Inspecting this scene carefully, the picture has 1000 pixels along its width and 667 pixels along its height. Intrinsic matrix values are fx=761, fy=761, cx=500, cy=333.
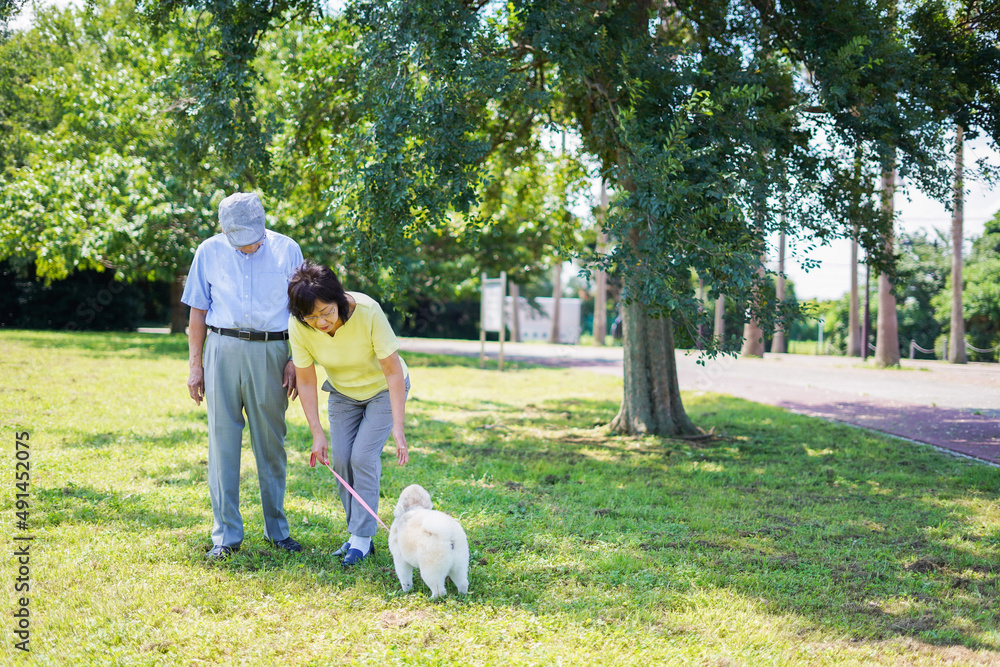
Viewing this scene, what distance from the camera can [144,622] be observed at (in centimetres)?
332

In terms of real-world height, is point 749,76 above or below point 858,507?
above

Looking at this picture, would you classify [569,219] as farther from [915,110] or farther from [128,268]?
[128,268]

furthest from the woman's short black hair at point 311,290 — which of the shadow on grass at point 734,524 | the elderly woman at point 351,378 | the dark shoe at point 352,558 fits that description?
the shadow on grass at point 734,524

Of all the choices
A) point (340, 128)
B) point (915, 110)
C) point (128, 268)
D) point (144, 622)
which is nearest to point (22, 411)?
point (340, 128)

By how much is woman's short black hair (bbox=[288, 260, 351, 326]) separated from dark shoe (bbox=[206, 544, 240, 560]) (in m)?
1.42

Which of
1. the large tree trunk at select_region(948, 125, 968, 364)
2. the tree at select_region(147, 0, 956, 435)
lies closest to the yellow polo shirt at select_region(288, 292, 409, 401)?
the tree at select_region(147, 0, 956, 435)

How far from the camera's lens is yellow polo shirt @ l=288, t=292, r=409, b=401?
3838mm

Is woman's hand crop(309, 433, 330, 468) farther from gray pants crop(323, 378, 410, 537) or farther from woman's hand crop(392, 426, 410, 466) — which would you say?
woman's hand crop(392, 426, 410, 466)

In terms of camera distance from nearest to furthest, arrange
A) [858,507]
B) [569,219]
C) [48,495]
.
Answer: [48,495] < [858,507] < [569,219]

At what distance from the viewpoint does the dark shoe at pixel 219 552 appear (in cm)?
411

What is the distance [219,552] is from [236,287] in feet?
4.73

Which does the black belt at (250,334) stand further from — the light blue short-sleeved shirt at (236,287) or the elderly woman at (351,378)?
the elderly woman at (351,378)

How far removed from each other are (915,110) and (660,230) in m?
3.09

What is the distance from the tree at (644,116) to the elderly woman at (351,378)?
8.58ft
